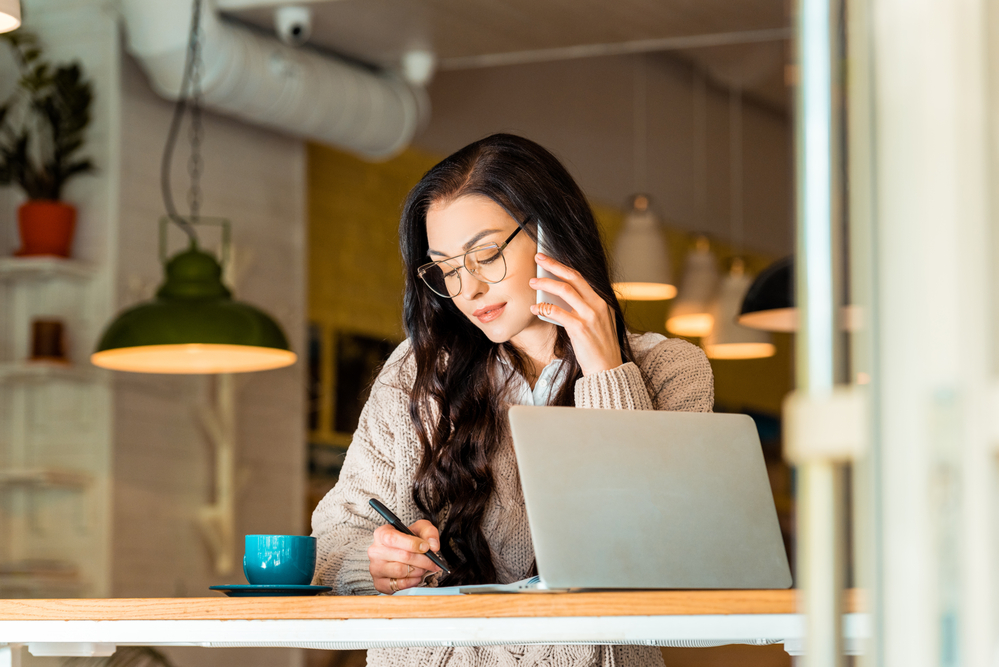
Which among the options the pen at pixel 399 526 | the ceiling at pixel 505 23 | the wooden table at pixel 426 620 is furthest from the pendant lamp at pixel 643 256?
the wooden table at pixel 426 620

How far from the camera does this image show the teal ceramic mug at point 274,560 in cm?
157

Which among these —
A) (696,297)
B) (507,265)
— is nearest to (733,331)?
(696,297)

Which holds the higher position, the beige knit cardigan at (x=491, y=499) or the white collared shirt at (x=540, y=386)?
the white collared shirt at (x=540, y=386)

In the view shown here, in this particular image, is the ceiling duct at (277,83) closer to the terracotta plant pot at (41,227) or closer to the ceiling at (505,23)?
the ceiling at (505,23)

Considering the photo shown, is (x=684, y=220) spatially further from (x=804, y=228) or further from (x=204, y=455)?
(x=804, y=228)

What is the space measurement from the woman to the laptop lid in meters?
0.38

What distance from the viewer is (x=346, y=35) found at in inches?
189

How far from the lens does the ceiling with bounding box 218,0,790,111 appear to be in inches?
178

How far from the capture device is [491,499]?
1.96 metres

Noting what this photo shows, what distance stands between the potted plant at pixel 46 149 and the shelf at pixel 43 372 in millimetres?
391

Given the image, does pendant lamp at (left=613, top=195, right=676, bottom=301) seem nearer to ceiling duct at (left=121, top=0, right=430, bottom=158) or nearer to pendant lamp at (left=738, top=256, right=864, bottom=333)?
pendant lamp at (left=738, top=256, right=864, bottom=333)

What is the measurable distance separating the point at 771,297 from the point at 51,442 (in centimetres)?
254

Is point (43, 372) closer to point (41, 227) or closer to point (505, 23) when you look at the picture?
point (41, 227)

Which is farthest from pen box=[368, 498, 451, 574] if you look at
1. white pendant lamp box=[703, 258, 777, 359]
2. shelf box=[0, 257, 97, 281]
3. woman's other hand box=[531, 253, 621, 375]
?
white pendant lamp box=[703, 258, 777, 359]
